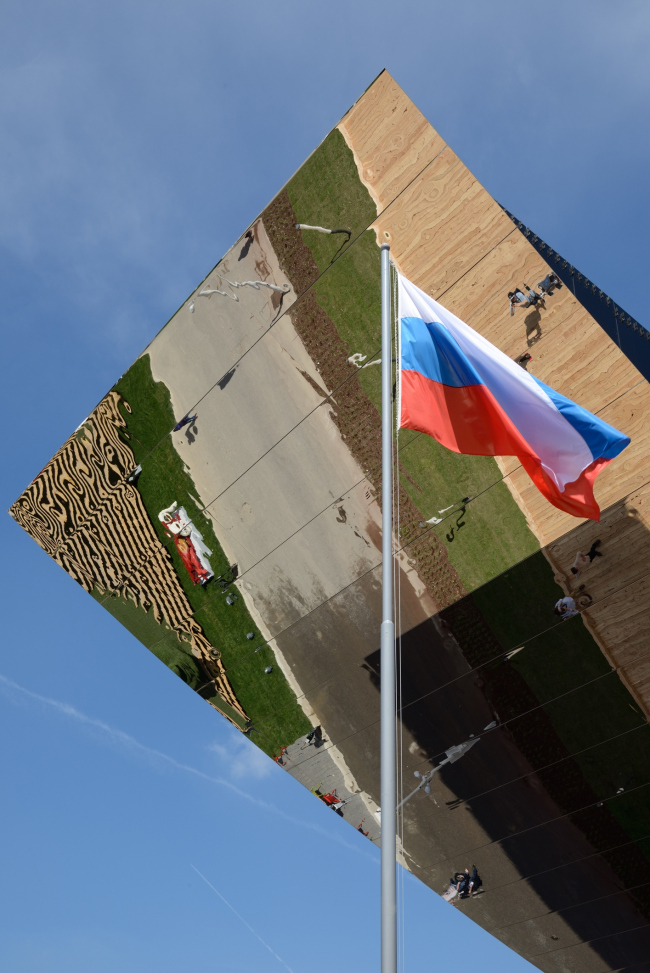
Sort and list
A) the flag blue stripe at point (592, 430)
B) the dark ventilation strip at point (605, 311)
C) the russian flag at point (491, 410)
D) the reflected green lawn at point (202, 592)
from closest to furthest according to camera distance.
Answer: the russian flag at point (491, 410)
the flag blue stripe at point (592, 430)
the dark ventilation strip at point (605, 311)
the reflected green lawn at point (202, 592)

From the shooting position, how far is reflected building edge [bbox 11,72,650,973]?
12.1 m

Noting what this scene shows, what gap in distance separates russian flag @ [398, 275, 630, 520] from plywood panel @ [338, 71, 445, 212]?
160 inches

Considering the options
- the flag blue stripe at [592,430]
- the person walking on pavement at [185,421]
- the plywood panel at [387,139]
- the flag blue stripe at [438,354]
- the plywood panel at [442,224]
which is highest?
the plywood panel at [387,139]

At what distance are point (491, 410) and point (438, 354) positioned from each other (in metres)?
0.86

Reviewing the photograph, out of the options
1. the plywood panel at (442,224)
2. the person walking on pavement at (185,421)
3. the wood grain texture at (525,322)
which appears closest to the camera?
the wood grain texture at (525,322)

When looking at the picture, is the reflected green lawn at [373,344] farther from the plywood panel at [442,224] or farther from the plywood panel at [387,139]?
the plywood panel at [442,224]

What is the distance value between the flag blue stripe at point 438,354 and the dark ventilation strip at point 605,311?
4.71 metres

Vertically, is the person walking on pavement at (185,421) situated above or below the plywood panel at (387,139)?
below

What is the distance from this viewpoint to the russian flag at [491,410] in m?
8.62

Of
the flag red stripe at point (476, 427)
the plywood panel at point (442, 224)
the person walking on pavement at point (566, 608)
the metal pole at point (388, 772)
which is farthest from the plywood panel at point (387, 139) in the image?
the person walking on pavement at point (566, 608)

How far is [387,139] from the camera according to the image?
12.5 metres

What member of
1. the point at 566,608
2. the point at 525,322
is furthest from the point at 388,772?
the point at 525,322

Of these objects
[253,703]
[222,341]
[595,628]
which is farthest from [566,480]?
[253,703]

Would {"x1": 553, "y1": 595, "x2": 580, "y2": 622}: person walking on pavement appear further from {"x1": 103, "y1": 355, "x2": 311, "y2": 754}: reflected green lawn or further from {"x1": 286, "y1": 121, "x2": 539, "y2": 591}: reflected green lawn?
{"x1": 103, "y1": 355, "x2": 311, "y2": 754}: reflected green lawn
